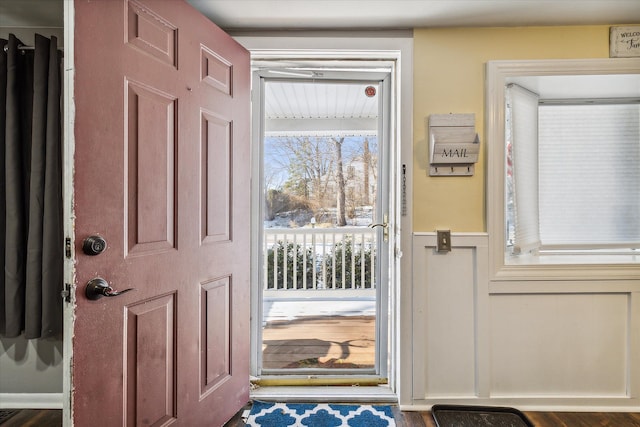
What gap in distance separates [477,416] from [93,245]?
2.03 m

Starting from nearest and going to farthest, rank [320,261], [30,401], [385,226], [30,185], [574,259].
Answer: [30,185] → [30,401] → [574,259] → [385,226] → [320,261]

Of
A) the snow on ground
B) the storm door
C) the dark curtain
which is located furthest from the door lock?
the dark curtain

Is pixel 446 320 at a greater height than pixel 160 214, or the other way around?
pixel 160 214

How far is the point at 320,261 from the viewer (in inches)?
129

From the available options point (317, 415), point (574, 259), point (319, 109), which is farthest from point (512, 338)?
point (319, 109)

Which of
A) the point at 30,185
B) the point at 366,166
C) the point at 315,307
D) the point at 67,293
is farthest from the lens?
the point at 315,307

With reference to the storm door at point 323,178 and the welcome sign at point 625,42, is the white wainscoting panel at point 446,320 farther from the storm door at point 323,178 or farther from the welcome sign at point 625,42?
the welcome sign at point 625,42

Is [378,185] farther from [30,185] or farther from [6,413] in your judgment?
[6,413]

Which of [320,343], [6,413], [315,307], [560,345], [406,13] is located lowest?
[6,413]

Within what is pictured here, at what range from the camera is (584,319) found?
195 cm

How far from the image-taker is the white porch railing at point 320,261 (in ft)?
10.6

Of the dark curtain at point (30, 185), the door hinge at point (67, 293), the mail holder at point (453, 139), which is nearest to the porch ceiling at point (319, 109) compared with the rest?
the mail holder at point (453, 139)

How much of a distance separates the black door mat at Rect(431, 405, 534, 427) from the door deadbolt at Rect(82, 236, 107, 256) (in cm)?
179

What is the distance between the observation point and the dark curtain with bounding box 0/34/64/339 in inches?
67.1
